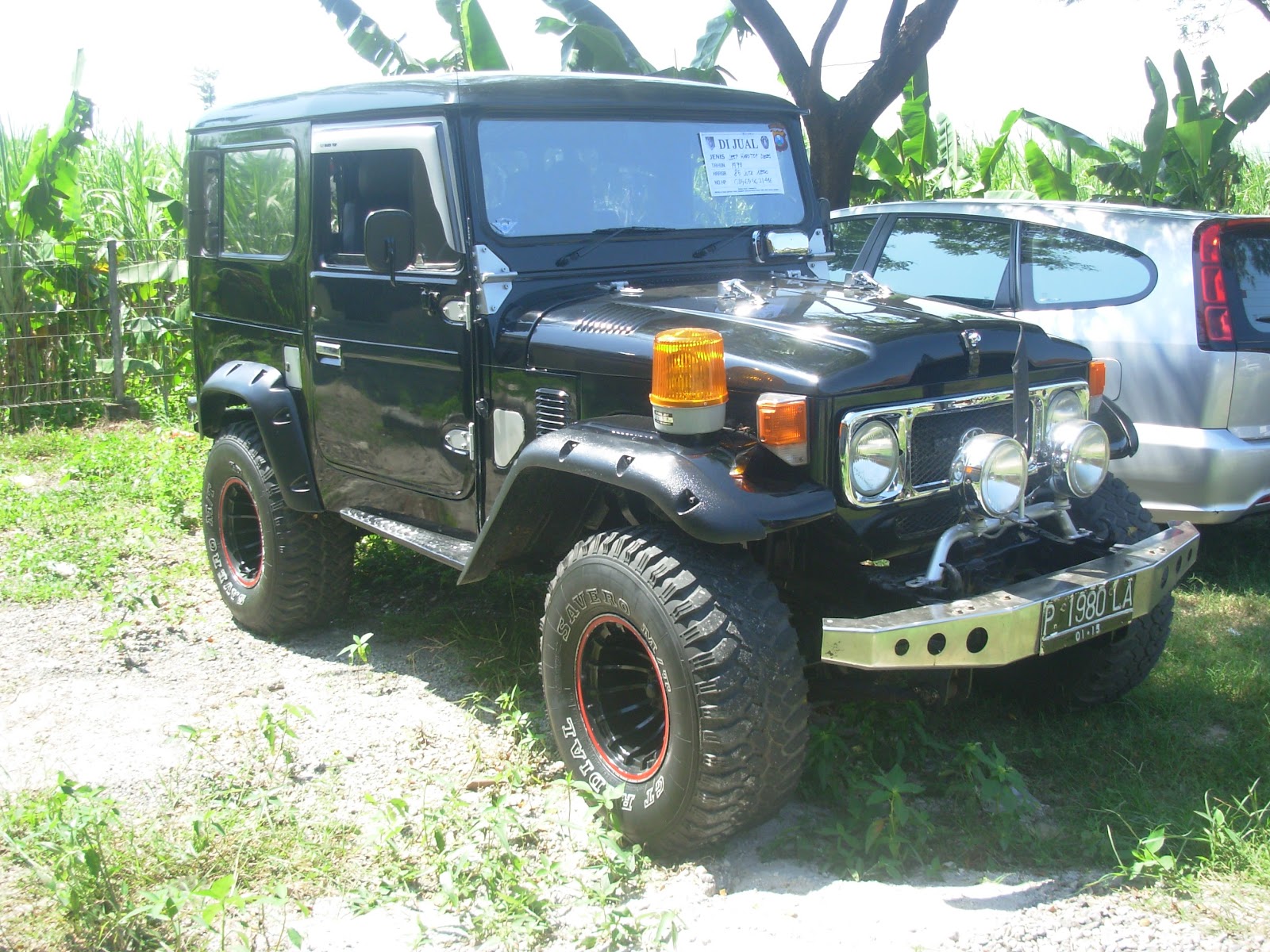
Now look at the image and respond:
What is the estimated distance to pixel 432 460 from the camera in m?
4.34

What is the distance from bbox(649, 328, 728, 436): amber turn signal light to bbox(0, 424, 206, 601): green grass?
3526 mm

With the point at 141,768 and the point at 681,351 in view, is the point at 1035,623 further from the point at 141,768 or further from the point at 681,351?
the point at 141,768

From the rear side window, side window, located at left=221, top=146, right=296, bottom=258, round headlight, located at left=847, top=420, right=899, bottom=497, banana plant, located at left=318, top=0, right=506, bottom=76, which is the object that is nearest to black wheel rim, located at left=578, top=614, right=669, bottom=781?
round headlight, located at left=847, top=420, right=899, bottom=497

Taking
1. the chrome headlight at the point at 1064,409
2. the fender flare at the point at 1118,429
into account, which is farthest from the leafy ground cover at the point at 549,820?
the chrome headlight at the point at 1064,409

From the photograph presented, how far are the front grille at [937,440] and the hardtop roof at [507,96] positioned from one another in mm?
1695

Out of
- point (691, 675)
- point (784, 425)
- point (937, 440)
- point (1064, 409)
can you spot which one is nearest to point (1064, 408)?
point (1064, 409)

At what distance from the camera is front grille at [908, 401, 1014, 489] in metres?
3.42

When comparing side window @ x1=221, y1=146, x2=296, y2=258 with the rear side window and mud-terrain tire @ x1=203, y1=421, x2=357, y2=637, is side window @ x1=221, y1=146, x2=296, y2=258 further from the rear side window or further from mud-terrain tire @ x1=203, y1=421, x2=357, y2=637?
→ the rear side window

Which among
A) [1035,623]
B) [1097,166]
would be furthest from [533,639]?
[1097,166]

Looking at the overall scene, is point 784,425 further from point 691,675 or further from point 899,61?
point 899,61

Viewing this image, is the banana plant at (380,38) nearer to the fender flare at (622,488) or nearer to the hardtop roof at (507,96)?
the hardtop roof at (507,96)

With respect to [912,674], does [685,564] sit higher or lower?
higher

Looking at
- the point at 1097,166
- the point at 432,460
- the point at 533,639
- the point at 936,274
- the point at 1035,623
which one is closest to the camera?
the point at 1035,623

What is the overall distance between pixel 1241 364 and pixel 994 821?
274cm
